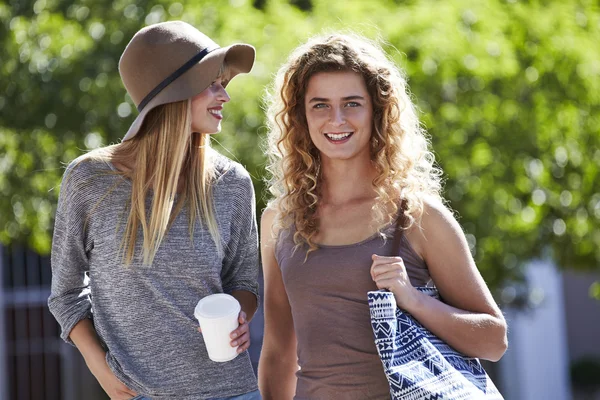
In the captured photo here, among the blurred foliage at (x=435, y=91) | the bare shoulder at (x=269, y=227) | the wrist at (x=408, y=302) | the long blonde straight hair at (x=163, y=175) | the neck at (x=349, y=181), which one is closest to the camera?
the wrist at (x=408, y=302)

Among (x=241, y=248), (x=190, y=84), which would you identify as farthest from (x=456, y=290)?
(x=190, y=84)

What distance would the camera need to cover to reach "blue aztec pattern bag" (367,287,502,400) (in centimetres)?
270

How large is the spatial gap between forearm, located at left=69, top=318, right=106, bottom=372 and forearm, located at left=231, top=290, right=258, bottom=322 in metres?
0.48

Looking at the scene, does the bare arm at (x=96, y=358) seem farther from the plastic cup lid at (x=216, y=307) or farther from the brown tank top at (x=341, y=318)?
the brown tank top at (x=341, y=318)

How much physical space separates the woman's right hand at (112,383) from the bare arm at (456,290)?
0.89m

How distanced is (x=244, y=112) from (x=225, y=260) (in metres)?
3.88

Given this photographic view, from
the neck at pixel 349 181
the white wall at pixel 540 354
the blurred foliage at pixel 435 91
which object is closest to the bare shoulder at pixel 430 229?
the neck at pixel 349 181

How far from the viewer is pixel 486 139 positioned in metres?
7.64

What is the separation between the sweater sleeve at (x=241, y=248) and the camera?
330 cm

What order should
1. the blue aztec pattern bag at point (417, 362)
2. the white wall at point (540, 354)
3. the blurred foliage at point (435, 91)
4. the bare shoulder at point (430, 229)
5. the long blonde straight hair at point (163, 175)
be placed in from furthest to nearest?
the white wall at point (540, 354) → the blurred foliage at point (435, 91) → the long blonde straight hair at point (163, 175) → the bare shoulder at point (430, 229) → the blue aztec pattern bag at point (417, 362)

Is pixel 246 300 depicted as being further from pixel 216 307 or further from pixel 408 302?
pixel 408 302

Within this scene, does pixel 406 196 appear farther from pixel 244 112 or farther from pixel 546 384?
pixel 546 384

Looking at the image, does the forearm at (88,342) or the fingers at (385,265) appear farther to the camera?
the forearm at (88,342)

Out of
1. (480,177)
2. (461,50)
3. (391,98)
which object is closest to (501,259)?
A: (480,177)
